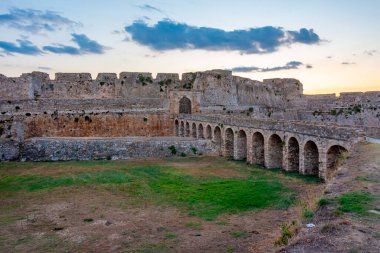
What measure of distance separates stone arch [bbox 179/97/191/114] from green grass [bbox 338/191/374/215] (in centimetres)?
2769

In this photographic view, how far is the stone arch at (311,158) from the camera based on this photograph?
53.6 ft

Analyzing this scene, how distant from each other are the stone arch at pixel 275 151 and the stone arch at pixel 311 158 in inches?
105

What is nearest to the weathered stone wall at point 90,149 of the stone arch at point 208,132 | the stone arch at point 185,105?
the stone arch at point 208,132

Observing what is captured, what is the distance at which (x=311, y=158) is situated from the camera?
53.9ft

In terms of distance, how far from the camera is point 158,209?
12.1 m

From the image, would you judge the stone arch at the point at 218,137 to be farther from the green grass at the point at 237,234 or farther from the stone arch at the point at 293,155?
the green grass at the point at 237,234

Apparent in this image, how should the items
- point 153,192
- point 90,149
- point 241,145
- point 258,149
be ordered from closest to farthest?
A: point 153,192
point 258,149
point 241,145
point 90,149

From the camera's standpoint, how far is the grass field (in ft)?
34.6

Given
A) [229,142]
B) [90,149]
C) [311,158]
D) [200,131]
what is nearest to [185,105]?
[200,131]

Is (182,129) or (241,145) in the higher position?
(182,129)

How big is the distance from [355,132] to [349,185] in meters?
5.71

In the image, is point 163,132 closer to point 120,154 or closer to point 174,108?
point 174,108

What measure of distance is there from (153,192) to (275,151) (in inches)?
291

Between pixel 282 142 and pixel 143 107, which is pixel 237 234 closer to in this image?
pixel 282 142
